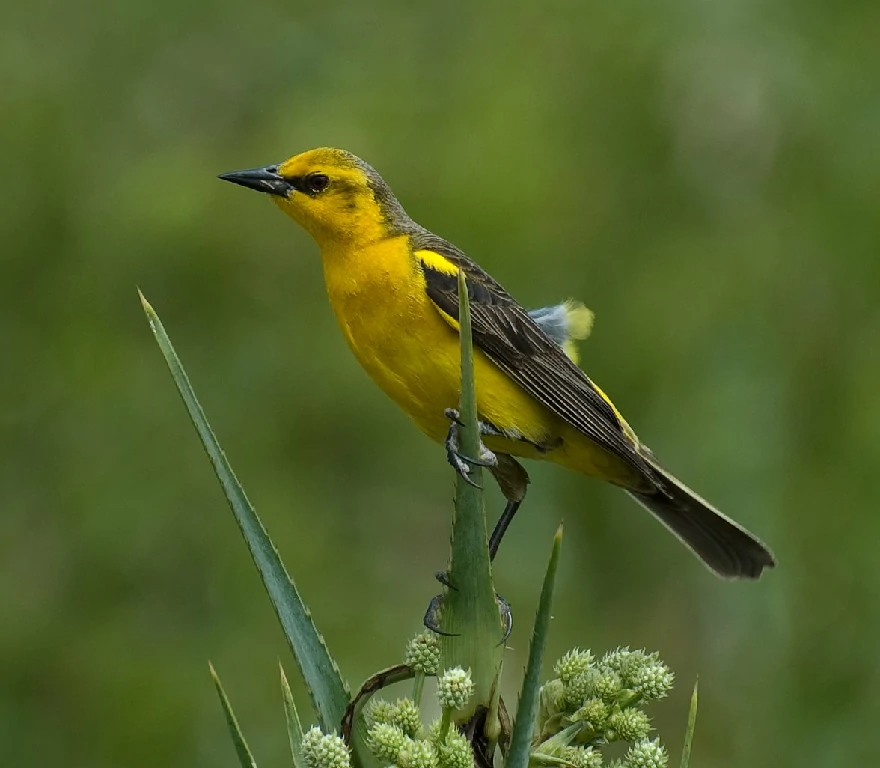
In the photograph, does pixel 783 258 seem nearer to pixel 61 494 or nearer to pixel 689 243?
pixel 689 243

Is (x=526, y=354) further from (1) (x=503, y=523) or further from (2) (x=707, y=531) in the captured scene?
(2) (x=707, y=531)

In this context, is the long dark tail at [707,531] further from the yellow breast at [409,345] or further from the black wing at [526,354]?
the yellow breast at [409,345]

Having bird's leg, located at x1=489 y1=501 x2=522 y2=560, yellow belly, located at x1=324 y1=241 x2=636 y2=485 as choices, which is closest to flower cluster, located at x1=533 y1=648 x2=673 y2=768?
yellow belly, located at x1=324 y1=241 x2=636 y2=485

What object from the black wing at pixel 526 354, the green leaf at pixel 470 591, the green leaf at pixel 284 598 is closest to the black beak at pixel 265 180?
the black wing at pixel 526 354

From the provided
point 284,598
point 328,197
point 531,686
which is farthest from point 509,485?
point 531,686

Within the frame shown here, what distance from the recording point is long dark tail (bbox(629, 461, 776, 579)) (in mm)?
3861

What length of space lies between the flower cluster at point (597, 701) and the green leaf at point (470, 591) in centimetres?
14

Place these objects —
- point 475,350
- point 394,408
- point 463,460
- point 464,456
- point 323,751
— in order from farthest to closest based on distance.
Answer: point 394,408
point 475,350
point 463,460
point 464,456
point 323,751

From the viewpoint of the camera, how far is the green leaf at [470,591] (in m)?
2.16

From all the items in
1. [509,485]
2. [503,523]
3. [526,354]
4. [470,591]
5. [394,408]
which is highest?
[526,354]

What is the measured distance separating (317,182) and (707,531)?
1.75 m

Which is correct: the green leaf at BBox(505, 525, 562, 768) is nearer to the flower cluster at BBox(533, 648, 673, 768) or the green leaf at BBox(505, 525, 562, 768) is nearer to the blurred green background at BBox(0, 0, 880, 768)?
the flower cluster at BBox(533, 648, 673, 768)

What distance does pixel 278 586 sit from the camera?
2205 millimetres

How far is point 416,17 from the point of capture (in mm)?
5168
